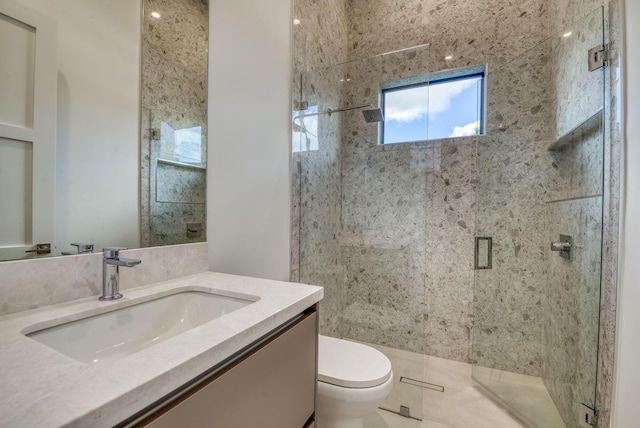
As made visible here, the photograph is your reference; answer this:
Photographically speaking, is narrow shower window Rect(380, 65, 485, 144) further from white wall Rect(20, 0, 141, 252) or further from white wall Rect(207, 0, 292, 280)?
white wall Rect(20, 0, 141, 252)

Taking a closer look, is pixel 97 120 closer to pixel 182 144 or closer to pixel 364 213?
pixel 182 144

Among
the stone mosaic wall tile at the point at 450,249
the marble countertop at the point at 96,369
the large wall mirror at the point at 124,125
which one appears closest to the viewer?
the marble countertop at the point at 96,369

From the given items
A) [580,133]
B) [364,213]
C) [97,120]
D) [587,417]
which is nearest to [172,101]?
[97,120]

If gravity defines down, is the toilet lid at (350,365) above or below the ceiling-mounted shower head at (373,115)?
below

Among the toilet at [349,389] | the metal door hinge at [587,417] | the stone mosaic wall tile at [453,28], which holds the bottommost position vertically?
the metal door hinge at [587,417]

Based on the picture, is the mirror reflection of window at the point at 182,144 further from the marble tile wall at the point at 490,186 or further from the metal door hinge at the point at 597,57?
the metal door hinge at the point at 597,57

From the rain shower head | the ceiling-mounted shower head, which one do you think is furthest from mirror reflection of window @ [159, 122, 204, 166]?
the ceiling-mounted shower head

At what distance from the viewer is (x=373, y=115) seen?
6.84 feet

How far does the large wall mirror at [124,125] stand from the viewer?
0.84 meters

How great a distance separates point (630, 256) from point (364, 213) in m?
1.42

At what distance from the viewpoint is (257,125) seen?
1.53 meters

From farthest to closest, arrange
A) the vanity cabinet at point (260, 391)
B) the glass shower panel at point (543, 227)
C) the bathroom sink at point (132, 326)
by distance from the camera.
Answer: the glass shower panel at point (543, 227) → the bathroom sink at point (132, 326) → the vanity cabinet at point (260, 391)

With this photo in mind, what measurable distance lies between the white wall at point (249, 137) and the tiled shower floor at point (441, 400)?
1026 mm

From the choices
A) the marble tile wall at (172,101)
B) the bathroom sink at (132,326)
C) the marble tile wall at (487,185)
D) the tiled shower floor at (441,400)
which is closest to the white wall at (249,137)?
the marble tile wall at (172,101)
